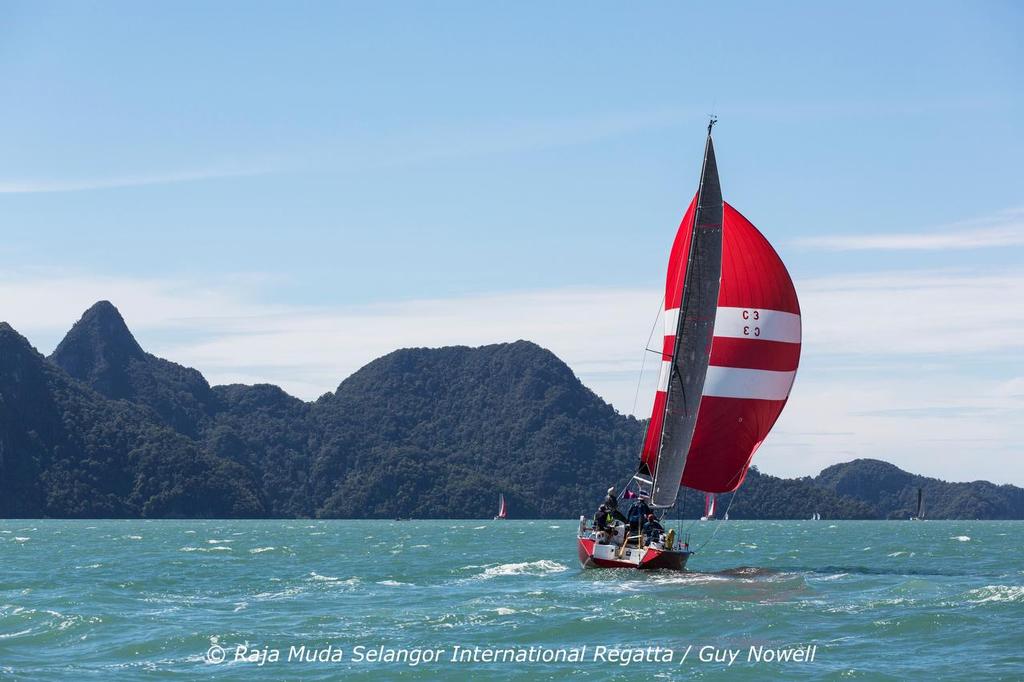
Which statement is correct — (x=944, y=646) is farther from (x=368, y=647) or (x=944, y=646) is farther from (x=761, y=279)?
(x=761, y=279)

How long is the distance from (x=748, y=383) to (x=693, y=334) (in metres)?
2.15

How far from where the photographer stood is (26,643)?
91.8 ft

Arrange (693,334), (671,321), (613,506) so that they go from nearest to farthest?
(693,334) < (613,506) < (671,321)

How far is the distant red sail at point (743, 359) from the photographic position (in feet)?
133

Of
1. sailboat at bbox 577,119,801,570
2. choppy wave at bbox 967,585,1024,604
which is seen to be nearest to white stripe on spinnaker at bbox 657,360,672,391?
sailboat at bbox 577,119,801,570

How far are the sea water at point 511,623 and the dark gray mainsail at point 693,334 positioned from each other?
3.30m

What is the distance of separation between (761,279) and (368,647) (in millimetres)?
18677

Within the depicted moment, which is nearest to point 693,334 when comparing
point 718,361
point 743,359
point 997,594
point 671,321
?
point 718,361

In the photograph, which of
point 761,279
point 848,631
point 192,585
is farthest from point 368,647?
point 761,279

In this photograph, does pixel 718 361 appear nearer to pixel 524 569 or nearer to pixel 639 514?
pixel 639 514

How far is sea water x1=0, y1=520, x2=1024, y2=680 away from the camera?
24.8 metres

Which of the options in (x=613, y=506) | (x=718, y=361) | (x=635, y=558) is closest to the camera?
(x=635, y=558)

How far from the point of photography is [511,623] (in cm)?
2984

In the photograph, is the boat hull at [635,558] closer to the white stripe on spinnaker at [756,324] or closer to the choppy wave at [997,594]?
the white stripe on spinnaker at [756,324]
